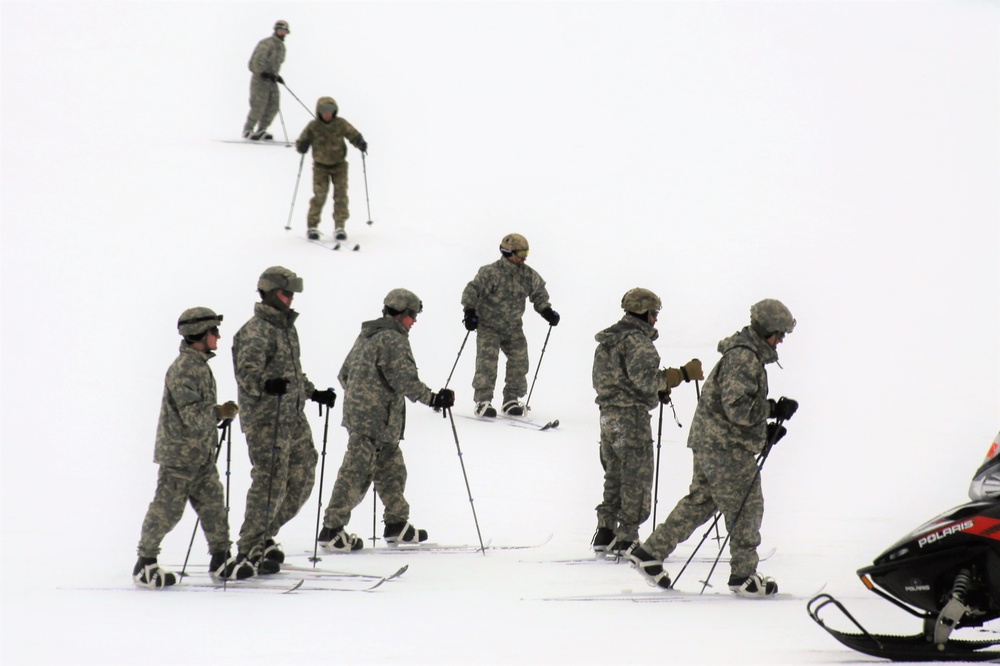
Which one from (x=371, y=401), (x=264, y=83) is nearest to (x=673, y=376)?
(x=371, y=401)

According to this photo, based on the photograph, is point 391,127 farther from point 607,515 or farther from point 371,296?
point 607,515

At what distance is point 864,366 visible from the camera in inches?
639

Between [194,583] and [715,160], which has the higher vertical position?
[715,160]

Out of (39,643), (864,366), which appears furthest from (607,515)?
(864,366)

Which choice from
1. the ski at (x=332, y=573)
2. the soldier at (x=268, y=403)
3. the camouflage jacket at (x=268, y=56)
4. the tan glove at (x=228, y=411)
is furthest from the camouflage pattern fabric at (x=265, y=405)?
the camouflage jacket at (x=268, y=56)

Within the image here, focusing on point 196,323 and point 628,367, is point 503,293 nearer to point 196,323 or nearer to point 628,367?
point 628,367

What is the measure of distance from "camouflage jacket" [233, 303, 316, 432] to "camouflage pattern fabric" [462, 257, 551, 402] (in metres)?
4.21

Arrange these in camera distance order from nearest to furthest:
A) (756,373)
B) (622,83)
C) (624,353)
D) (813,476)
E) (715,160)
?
(756,373), (624,353), (813,476), (715,160), (622,83)

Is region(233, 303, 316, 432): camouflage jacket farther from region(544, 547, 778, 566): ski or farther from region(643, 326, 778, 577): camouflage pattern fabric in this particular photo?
region(643, 326, 778, 577): camouflage pattern fabric

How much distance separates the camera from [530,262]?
66.6 feet

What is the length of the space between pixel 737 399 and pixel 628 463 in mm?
1579

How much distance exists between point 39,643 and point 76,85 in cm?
2073

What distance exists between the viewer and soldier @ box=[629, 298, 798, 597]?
8219 millimetres

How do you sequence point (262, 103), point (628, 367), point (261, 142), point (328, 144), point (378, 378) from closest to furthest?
point (628, 367)
point (378, 378)
point (328, 144)
point (262, 103)
point (261, 142)
